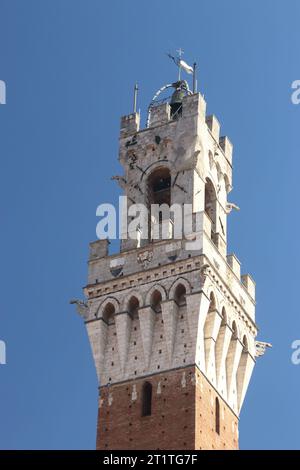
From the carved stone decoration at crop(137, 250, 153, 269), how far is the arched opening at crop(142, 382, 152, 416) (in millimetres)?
4654

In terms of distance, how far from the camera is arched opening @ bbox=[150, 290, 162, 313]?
57.5 metres

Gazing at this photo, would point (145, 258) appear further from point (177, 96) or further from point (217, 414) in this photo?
point (177, 96)

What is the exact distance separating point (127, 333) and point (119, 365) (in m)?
1.24

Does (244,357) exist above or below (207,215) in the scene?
below

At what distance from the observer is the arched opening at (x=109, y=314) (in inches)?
2295

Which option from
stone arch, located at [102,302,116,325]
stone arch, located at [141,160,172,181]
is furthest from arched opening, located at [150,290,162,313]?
stone arch, located at [141,160,172,181]

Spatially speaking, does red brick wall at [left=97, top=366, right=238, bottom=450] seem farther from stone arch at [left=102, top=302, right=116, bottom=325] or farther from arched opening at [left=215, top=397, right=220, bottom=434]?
stone arch at [left=102, top=302, right=116, bottom=325]

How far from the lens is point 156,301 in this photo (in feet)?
189

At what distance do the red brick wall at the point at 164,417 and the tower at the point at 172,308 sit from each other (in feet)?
0.14

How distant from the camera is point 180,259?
57.3 metres

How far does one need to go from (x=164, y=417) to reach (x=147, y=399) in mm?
1244
